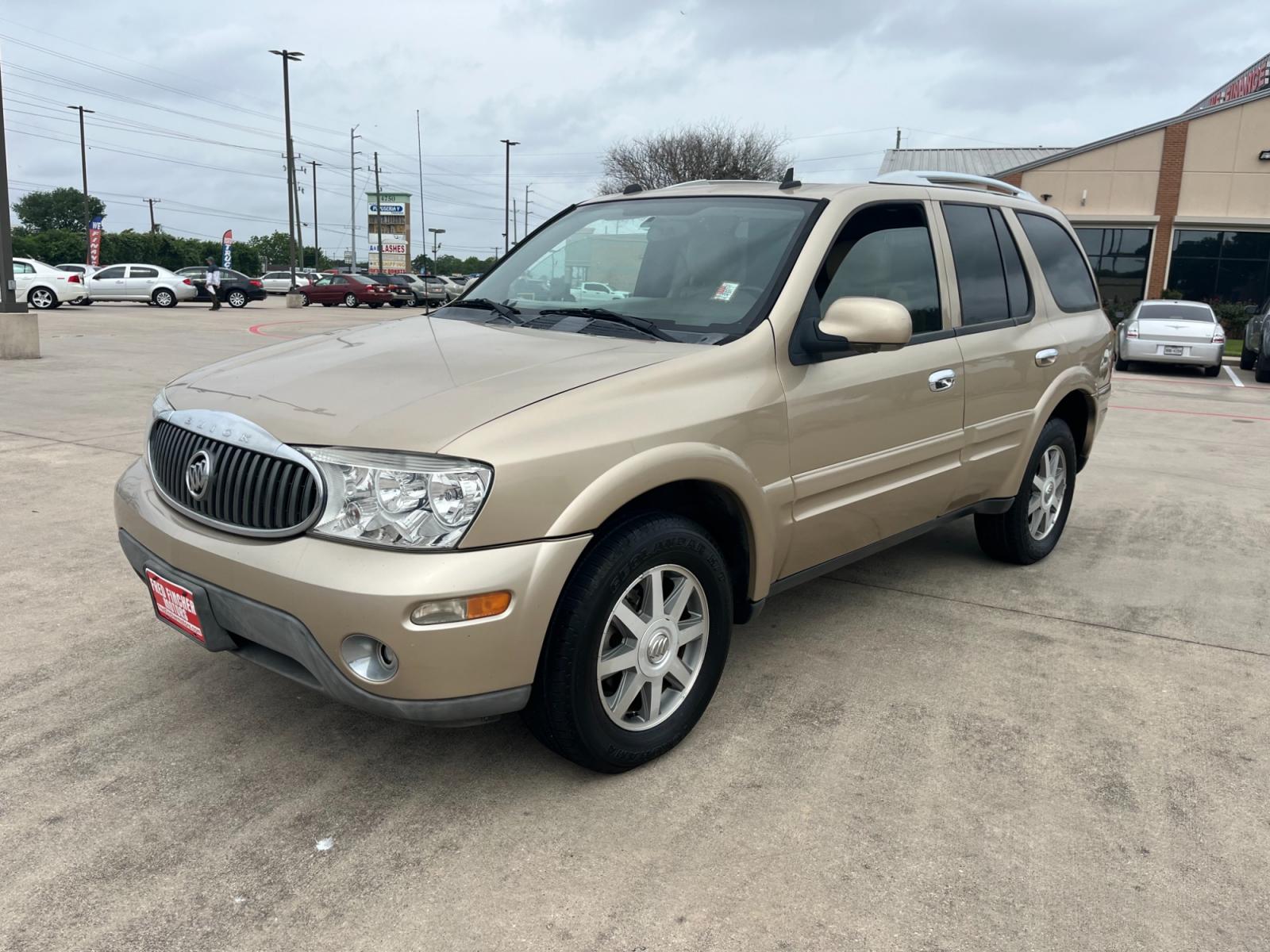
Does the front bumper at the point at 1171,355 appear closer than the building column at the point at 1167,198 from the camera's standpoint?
Yes

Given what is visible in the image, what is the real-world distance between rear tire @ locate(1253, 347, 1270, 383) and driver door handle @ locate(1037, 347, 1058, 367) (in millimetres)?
14145

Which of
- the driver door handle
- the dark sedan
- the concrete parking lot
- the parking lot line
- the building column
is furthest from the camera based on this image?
the dark sedan

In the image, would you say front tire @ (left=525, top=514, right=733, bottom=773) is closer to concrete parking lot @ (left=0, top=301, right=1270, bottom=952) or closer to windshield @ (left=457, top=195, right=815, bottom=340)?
concrete parking lot @ (left=0, top=301, right=1270, bottom=952)

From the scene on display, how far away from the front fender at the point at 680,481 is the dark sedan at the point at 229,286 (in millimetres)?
33191

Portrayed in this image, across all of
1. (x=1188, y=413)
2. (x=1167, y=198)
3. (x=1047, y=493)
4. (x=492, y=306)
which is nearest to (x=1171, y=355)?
(x=1188, y=413)

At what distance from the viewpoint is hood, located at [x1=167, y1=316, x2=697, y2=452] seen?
8.34ft

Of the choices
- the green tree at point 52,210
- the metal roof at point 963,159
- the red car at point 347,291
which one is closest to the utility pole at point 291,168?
the red car at point 347,291

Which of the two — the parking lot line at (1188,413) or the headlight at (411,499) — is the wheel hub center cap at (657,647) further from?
the parking lot line at (1188,413)

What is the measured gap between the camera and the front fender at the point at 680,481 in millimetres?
2570

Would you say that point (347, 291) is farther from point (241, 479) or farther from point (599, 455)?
point (599, 455)

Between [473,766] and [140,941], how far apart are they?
3.35 feet

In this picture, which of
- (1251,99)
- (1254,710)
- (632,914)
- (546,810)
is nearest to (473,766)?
(546,810)

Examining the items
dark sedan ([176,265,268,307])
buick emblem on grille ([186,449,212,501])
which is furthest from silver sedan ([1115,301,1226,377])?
dark sedan ([176,265,268,307])

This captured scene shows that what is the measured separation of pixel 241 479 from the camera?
2662 millimetres
